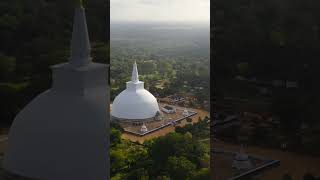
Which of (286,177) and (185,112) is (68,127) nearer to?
(185,112)

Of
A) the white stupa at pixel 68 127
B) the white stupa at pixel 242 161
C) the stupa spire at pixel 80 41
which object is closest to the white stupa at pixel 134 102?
the white stupa at pixel 68 127

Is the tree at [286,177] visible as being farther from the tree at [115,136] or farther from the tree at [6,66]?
the tree at [6,66]

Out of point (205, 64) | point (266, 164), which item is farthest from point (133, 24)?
point (266, 164)

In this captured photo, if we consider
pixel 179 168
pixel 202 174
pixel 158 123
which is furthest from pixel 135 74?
pixel 202 174

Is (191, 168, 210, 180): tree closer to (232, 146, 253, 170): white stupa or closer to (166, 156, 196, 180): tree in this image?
(166, 156, 196, 180): tree

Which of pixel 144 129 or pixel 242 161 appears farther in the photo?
pixel 144 129

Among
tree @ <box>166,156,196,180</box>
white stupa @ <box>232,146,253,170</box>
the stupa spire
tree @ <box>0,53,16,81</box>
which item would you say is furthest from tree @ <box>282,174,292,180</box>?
tree @ <box>0,53,16,81</box>
